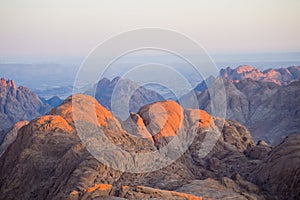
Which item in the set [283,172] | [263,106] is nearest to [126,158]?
[283,172]

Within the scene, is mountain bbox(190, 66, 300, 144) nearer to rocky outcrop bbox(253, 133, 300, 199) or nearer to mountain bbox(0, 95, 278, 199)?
mountain bbox(0, 95, 278, 199)

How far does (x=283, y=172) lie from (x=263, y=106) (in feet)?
419

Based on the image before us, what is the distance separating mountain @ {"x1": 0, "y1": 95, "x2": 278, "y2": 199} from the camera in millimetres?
30812

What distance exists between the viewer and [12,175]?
36.4m

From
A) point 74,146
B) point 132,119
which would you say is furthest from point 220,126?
point 74,146

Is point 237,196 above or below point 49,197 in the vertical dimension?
above

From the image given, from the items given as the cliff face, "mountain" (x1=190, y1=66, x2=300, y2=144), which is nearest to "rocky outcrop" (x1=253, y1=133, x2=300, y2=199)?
the cliff face

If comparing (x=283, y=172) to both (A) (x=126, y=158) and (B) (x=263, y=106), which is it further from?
(B) (x=263, y=106)

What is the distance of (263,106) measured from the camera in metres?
156

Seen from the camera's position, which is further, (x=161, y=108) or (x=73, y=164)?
(x=161, y=108)

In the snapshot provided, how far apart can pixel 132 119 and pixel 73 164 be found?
557 inches

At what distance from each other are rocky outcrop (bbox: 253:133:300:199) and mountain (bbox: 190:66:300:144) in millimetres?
91835

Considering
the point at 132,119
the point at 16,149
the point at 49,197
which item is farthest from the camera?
the point at 132,119

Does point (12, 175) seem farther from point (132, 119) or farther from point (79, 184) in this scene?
point (132, 119)
